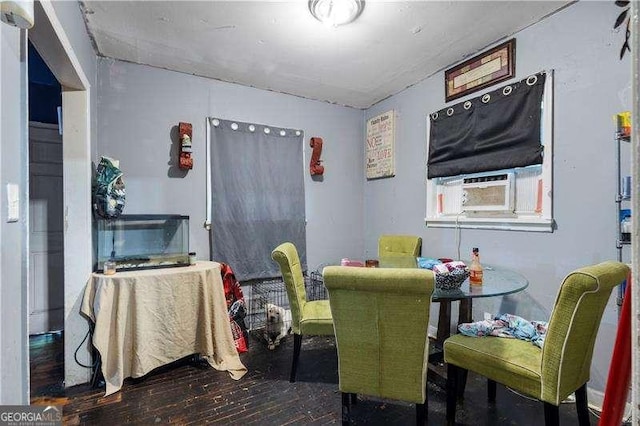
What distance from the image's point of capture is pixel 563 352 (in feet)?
4.17

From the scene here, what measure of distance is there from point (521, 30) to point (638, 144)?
227 cm

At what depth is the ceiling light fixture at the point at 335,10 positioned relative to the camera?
1.90 meters

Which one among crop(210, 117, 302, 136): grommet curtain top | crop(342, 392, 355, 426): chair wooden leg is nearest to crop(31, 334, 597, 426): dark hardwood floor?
crop(342, 392, 355, 426): chair wooden leg

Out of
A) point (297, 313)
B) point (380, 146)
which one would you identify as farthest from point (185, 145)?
point (380, 146)

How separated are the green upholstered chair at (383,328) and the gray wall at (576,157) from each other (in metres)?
1.27

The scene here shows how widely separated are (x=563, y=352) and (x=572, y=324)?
129mm

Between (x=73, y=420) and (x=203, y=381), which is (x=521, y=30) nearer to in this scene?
(x=203, y=381)

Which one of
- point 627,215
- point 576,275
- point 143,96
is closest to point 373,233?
point 627,215

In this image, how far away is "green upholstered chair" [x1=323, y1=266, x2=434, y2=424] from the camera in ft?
4.26

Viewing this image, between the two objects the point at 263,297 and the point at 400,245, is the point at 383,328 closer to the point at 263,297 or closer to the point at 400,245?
the point at 400,245

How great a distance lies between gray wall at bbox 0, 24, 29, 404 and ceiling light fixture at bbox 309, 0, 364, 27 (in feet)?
4.97

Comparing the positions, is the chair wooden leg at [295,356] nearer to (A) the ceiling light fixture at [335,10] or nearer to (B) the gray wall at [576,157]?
(B) the gray wall at [576,157]

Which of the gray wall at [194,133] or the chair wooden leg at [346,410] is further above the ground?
the gray wall at [194,133]
